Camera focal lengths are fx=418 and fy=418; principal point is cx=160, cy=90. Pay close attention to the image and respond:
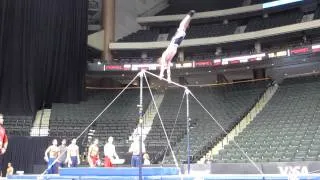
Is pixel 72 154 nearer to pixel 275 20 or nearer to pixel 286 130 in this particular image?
pixel 286 130

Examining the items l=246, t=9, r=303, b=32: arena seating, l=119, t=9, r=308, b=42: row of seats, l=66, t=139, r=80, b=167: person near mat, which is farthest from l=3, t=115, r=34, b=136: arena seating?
l=246, t=9, r=303, b=32: arena seating

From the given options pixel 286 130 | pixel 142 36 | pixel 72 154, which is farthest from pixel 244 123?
pixel 142 36

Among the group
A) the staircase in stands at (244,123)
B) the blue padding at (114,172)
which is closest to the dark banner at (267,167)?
the staircase in stands at (244,123)

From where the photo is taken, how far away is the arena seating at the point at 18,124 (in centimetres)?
2362

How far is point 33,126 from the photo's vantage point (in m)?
25.6

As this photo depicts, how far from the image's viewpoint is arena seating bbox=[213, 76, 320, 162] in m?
18.3

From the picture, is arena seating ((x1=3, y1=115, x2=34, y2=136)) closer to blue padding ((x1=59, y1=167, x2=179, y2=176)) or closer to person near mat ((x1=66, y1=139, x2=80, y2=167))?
person near mat ((x1=66, y1=139, x2=80, y2=167))

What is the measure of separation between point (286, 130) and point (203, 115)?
7016mm

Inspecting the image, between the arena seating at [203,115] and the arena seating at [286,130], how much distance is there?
1550 millimetres

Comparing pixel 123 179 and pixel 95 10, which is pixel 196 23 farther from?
pixel 123 179

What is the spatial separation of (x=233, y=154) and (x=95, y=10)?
61.7ft

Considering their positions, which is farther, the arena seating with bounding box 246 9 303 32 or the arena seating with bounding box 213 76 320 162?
the arena seating with bounding box 246 9 303 32

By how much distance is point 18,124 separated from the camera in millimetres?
24797

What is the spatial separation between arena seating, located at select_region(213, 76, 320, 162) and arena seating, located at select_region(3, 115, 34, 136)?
1120 centimetres
